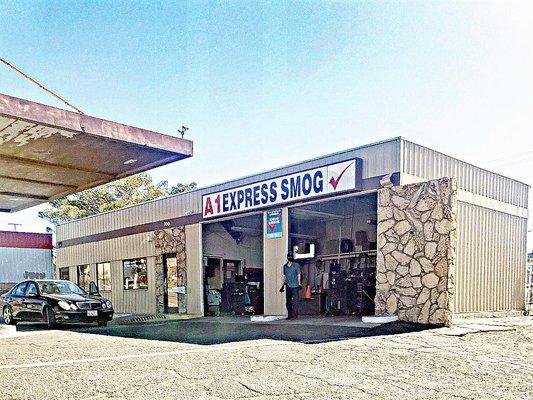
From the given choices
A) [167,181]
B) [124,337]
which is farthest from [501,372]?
[167,181]

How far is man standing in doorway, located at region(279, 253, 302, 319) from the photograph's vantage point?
1138cm

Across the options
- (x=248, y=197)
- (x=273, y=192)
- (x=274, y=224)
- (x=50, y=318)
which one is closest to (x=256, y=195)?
(x=248, y=197)

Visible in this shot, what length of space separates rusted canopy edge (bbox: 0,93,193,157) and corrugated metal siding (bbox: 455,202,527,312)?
6883mm

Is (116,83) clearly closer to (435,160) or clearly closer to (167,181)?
(435,160)

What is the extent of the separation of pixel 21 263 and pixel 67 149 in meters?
21.5

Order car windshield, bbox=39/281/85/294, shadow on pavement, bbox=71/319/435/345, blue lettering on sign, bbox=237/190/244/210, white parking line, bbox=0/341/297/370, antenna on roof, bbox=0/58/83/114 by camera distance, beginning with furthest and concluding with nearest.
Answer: blue lettering on sign, bbox=237/190/244/210, car windshield, bbox=39/281/85/294, shadow on pavement, bbox=71/319/435/345, antenna on roof, bbox=0/58/83/114, white parking line, bbox=0/341/297/370

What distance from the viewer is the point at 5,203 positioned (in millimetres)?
12023

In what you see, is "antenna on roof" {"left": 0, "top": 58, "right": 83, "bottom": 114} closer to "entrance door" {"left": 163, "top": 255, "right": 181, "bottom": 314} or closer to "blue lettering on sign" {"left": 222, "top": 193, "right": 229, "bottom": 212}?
"blue lettering on sign" {"left": 222, "top": 193, "right": 229, "bottom": 212}

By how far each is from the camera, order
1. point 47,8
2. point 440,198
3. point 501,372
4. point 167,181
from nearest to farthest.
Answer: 1. point 501,372
2. point 47,8
3. point 440,198
4. point 167,181

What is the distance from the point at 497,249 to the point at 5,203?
12533mm

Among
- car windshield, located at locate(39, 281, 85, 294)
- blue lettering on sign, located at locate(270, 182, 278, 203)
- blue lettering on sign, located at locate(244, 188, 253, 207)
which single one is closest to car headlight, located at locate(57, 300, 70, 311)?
car windshield, located at locate(39, 281, 85, 294)

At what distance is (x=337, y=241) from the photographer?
53.9 ft

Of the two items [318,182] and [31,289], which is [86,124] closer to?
[318,182]

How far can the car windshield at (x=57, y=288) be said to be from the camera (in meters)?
11.9
